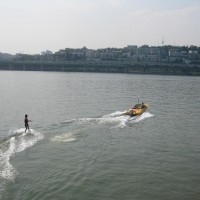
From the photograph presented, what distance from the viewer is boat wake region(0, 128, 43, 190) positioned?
2749 centimetres

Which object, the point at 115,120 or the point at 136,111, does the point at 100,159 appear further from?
the point at 136,111

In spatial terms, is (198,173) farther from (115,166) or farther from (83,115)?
(83,115)

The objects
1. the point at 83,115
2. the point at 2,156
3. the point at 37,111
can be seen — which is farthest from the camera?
the point at 37,111

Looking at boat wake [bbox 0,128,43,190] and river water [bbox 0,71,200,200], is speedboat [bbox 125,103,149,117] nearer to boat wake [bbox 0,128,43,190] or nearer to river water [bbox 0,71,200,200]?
river water [bbox 0,71,200,200]

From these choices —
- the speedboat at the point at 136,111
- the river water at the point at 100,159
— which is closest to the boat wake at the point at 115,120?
the river water at the point at 100,159

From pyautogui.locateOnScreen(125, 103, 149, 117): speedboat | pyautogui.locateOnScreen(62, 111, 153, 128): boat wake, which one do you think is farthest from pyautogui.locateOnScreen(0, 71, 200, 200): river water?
pyautogui.locateOnScreen(125, 103, 149, 117): speedboat

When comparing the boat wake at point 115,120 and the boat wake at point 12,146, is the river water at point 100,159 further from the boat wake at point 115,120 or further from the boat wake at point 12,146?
Answer: the boat wake at point 115,120

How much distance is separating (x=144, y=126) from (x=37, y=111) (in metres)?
23.3

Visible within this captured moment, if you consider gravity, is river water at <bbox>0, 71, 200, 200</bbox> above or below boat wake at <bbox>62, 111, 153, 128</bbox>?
below

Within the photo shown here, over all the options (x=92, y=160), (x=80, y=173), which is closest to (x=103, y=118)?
(x=92, y=160)

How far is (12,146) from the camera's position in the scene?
1394 inches

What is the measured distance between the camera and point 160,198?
2427 cm

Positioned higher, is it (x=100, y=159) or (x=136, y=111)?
(x=136, y=111)

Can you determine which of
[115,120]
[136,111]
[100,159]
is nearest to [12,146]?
[100,159]
